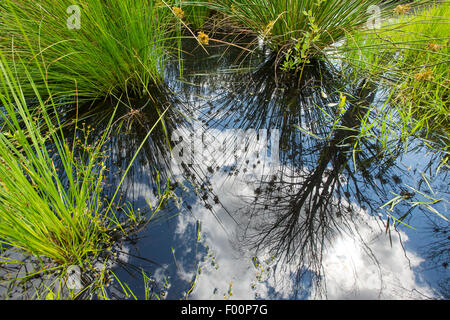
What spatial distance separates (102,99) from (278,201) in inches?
52.8

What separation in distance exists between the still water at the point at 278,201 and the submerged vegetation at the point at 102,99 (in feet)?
0.11

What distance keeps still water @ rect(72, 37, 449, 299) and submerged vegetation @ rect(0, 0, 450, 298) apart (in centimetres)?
3

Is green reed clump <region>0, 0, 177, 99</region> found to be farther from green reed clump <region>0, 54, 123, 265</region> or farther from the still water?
green reed clump <region>0, 54, 123, 265</region>

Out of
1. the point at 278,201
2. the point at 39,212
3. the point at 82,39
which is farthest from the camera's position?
the point at 82,39

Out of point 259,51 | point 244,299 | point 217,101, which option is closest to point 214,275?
point 244,299

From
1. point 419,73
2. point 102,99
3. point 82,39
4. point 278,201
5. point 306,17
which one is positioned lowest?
point 278,201

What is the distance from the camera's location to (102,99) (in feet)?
5.25

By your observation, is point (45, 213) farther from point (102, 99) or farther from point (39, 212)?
point (102, 99)

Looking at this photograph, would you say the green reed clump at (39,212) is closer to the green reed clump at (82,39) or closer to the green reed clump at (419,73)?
the green reed clump at (82,39)

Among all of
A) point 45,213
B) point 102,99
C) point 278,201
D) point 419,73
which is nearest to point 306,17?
point 419,73

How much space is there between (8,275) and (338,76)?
213 centimetres

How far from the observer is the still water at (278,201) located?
2.70 feet
